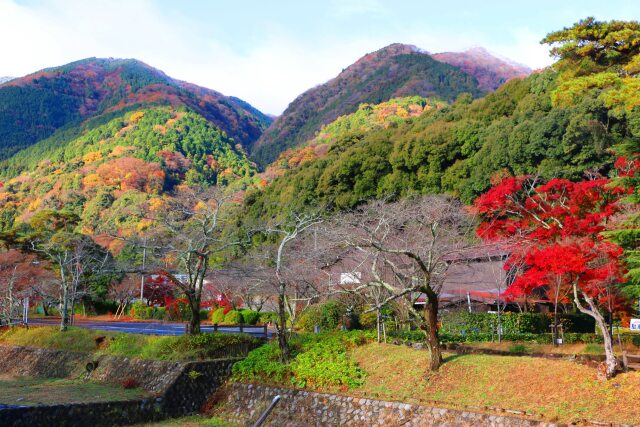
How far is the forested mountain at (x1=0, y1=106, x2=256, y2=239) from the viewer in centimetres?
6253

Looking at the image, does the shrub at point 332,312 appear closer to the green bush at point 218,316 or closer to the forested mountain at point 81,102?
the green bush at point 218,316

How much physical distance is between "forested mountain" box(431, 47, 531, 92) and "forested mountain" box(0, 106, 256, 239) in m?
48.0

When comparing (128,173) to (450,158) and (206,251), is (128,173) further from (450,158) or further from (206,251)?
(206,251)

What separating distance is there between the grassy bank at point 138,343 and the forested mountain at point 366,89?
224 ft

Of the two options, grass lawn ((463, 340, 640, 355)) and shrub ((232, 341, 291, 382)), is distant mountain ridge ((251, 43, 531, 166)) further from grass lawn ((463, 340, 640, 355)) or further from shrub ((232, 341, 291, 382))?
shrub ((232, 341, 291, 382))

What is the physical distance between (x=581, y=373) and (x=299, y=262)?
1689 centimetres

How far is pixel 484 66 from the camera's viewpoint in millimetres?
112812

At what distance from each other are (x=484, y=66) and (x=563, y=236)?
99.9 m

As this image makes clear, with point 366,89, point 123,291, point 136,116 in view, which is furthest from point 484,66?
point 123,291

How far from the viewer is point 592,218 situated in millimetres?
20984


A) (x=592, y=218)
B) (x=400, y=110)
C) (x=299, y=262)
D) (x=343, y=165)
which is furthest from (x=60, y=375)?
(x=400, y=110)

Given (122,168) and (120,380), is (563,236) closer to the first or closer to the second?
(120,380)

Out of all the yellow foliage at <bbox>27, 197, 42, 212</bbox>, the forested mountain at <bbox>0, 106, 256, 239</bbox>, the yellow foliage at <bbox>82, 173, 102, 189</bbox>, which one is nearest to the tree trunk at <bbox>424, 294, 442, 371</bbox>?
the forested mountain at <bbox>0, 106, 256, 239</bbox>

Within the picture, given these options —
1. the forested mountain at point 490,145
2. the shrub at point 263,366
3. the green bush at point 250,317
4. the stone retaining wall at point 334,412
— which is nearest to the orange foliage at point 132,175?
the forested mountain at point 490,145
